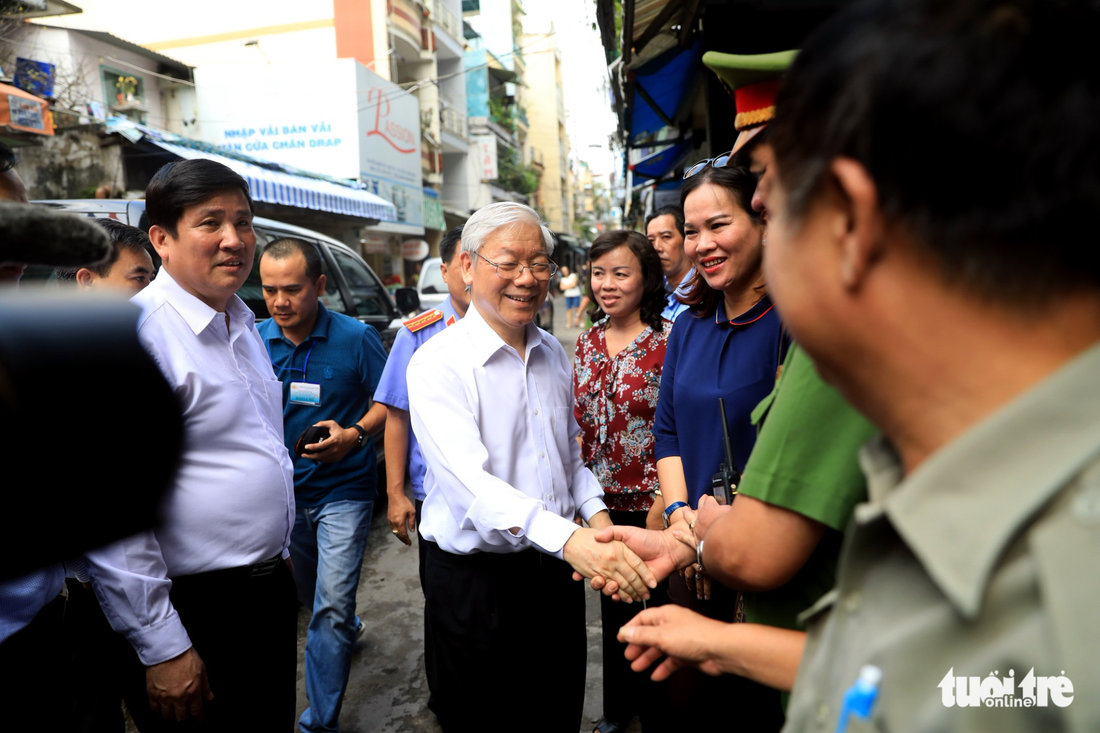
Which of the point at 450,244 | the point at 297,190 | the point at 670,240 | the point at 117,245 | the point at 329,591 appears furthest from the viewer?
the point at 297,190

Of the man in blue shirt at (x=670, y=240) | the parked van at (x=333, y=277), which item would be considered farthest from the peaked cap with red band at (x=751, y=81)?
the parked van at (x=333, y=277)

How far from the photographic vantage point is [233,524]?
193 cm

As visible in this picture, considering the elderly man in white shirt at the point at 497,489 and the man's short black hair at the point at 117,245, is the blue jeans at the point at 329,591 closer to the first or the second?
the elderly man in white shirt at the point at 497,489

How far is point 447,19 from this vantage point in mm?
24875

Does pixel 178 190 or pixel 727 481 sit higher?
pixel 178 190

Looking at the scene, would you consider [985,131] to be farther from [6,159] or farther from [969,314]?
[6,159]

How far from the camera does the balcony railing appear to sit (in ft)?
76.4

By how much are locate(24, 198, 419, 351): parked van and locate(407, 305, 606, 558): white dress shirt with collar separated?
2144 mm

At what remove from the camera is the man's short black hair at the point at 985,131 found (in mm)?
610

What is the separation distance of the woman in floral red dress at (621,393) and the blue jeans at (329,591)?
42.8 inches

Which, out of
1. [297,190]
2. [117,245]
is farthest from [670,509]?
[297,190]

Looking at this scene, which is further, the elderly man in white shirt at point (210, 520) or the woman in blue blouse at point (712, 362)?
the woman in blue blouse at point (712, 362)

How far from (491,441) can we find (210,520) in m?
0.82

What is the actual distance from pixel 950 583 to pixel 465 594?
1.69m
